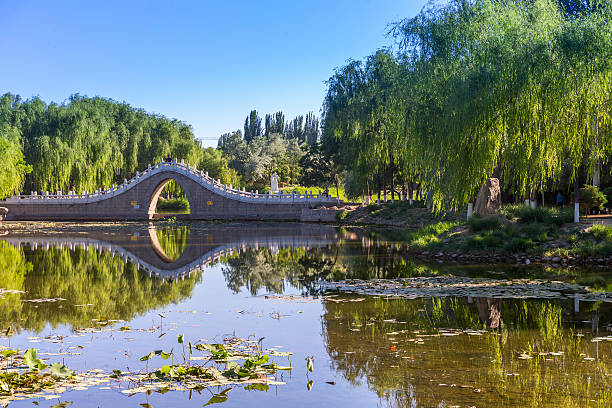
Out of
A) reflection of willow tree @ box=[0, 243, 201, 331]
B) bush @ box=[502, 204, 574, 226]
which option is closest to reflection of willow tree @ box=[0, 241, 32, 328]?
reflection of willow tree @ box=[0, 243, 201, 331]

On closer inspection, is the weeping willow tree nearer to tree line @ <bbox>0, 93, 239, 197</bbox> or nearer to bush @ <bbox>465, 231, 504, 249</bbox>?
tree line @ <bbox>0, 93, 239, 197</bbox>

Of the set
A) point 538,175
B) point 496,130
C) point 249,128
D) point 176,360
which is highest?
point 249,128

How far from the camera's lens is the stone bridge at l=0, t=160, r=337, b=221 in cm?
4138

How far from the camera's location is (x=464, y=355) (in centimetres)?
615

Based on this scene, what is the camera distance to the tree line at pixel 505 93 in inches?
582

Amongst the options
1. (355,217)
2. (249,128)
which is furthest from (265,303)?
(249,128)

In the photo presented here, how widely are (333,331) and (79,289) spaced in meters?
5.85

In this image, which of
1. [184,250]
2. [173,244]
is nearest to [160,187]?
[173,244]

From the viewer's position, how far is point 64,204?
43312mm

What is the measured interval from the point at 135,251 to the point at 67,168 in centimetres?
2696

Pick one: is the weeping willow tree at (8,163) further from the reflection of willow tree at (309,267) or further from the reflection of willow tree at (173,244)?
the reflection of willow tree at (309,267)

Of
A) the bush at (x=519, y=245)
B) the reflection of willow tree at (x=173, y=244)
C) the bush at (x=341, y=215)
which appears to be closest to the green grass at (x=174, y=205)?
the bush at (x=341, y=215)

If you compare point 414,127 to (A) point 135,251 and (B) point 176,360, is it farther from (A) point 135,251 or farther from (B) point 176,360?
(B) point 176,360

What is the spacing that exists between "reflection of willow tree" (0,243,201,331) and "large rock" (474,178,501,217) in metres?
9.66
